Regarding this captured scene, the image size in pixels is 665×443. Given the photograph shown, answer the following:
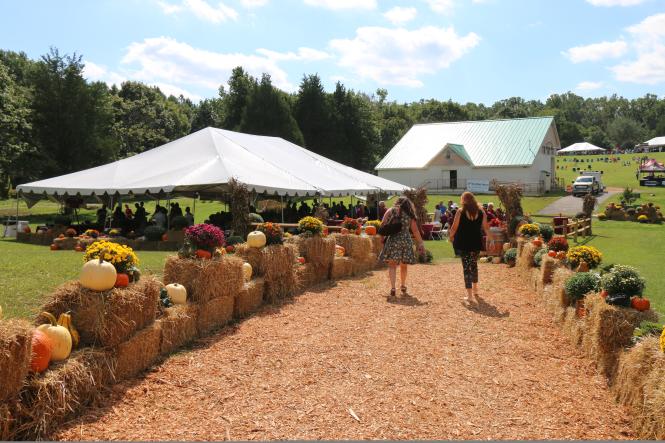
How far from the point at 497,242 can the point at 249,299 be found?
8732 mm

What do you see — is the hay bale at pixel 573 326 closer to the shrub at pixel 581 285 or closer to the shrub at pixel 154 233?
the shrub at pixel 581 285

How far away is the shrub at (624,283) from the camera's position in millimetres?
4832

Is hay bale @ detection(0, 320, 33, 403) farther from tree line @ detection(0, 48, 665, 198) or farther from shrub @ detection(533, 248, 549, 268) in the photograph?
tree line @ detection(0, 48, 665, 198)

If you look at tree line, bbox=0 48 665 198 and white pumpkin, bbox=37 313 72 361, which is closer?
white pumpkin, bbox=37 313 72 361

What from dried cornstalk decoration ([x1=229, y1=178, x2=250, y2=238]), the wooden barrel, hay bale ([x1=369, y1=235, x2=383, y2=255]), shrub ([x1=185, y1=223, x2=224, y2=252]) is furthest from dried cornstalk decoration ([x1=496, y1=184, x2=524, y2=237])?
shrub ([x1=185, y1=223, x2=224, y2=252])

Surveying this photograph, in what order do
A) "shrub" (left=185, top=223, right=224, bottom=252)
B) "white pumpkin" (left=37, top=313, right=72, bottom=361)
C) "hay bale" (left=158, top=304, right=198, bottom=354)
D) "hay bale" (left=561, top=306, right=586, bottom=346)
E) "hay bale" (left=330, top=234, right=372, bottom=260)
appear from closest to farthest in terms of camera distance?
"white pumpkin" (left=37, top=313, right=72, bottom=361), "hay bale" (left=158, top=304, right=198, bottom=354), "hay bale" (left=561, top=306, right=586, bottom=346), "shrub" (left=185, top=223, right=224, bottom=252), "hay bale" (left=330, top=234, right=372, bottom=260)

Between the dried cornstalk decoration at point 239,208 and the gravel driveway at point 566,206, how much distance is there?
20730mm

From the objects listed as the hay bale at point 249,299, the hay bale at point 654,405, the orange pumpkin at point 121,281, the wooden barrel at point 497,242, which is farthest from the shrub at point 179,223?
the hay bale at point 654,405

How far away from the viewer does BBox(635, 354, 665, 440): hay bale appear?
3.34m

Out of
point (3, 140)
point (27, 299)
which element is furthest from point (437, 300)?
point (3, 140)

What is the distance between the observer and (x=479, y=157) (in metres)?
47.6

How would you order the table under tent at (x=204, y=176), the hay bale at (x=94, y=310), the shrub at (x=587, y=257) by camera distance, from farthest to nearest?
the table under tent at (x=204, y=176)
the shrub at (x=587, y=257)
the hay bale at (x=94, y=310)

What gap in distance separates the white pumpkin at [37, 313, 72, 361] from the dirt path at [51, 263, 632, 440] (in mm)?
506

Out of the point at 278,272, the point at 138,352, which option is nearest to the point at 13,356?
the point at 138,352
